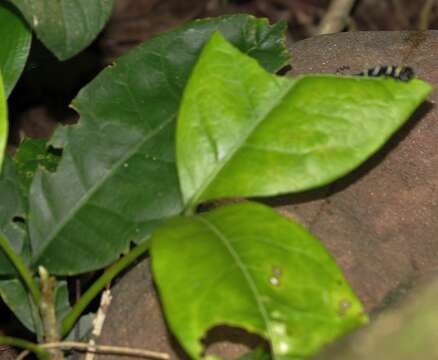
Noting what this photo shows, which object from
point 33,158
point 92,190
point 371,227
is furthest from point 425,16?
point 92,190

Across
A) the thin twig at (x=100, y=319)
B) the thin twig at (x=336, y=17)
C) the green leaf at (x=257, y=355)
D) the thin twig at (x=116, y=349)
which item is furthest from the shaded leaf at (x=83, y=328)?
the thin twig at (x=336, y=17)

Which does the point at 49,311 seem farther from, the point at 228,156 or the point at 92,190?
the point at 228,156

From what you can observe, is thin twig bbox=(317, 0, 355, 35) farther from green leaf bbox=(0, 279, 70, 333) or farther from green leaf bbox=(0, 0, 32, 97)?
green leaf bbox=(0, 279, 70, 333)

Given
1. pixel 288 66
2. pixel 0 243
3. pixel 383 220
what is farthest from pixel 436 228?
pixel 0 243

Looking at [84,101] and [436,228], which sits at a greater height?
[84,101]

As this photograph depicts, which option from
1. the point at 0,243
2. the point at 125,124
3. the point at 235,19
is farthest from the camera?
the point at 235,19

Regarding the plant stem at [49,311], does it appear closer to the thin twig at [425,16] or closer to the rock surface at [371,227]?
the rock surface at [371,227]

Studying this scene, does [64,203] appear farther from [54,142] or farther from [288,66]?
[288,66]

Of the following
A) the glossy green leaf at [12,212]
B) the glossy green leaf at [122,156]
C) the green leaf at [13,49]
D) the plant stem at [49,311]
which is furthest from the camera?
the green leaf at [13,49]
